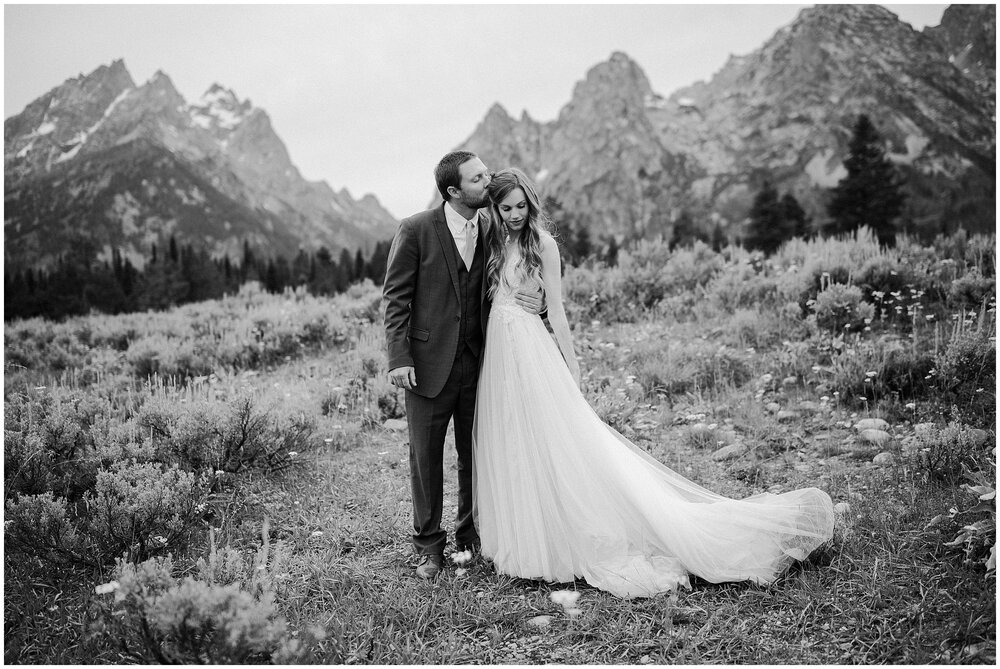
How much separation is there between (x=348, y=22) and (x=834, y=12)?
212627 millimetres

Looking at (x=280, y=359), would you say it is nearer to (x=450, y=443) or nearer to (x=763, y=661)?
(x=450, y=443)

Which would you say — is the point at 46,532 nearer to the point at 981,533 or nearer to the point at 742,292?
the point at 981,533

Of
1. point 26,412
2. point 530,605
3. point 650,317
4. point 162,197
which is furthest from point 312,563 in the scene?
point 162,197

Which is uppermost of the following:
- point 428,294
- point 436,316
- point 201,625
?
point 428,294

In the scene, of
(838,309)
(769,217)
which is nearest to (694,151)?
(769,217)

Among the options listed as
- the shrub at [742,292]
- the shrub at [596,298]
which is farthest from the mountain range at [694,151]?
the shrub at [742,292]

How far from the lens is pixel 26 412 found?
5273 mm

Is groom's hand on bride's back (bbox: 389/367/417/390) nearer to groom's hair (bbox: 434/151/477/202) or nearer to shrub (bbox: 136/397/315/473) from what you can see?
groom's hair (bbox: 434/151/477/202)

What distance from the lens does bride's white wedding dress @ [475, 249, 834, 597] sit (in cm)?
307

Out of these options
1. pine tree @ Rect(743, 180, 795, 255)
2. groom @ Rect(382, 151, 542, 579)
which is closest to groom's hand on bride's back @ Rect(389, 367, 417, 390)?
groom @ Rect(382, 151, 542, 579)

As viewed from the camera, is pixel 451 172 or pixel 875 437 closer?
pixel 451 172

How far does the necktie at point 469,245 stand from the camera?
135 inches

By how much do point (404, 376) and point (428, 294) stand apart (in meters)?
0.47

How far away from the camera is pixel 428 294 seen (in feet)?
11.0
